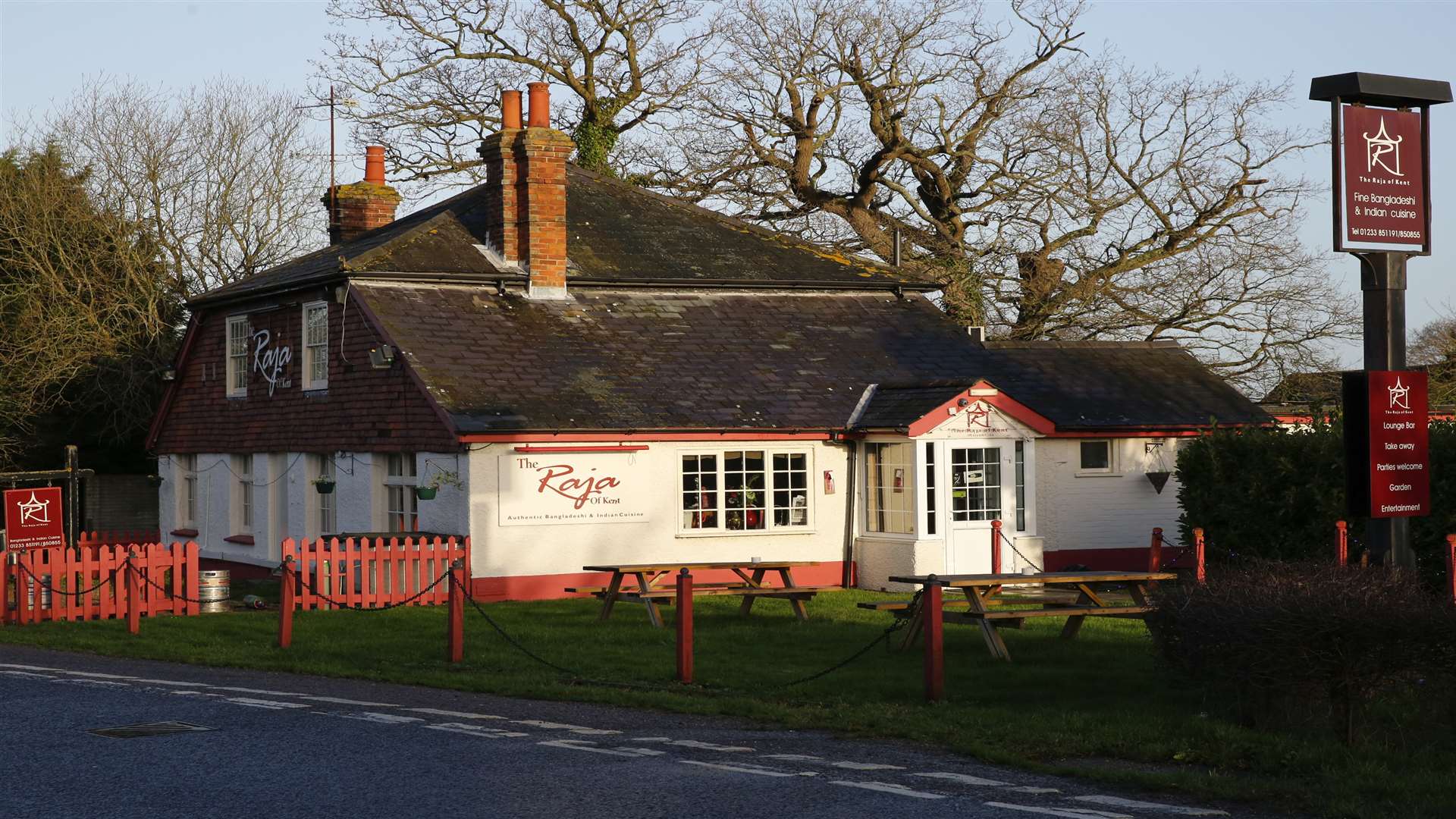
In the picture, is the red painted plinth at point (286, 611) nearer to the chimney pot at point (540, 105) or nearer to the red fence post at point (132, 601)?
the red fence post at point (132, 601)

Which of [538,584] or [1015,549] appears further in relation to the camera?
[1015,549]

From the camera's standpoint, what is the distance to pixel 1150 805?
9.16 m

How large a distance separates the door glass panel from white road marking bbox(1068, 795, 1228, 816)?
48.5 ft

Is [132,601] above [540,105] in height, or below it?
below

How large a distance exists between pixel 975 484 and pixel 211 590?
1041 cm

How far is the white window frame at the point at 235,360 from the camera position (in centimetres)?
2912

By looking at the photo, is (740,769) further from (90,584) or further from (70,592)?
(90,584)

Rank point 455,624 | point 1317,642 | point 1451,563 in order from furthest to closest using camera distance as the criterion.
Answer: point 1451,563 → point 455,624 → point 1317,642

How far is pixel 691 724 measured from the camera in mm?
12125

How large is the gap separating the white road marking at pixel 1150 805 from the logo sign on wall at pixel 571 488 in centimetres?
1417

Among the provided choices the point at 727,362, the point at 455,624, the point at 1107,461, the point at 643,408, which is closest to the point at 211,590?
the point at 643,408

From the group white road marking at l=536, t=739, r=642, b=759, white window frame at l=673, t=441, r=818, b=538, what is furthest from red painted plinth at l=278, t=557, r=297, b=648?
white window frame at l=673, t=441, r=818, b=538

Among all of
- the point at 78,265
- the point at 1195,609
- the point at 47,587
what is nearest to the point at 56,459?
the point at 78,265

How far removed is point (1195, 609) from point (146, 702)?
311 inches
